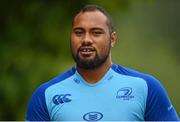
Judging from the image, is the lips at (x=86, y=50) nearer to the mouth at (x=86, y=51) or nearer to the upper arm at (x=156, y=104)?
the mouth at (x=86, y=51)

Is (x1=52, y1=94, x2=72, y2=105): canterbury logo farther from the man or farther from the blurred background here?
the blurred background

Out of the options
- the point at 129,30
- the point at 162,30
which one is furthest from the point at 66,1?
the point at 162,30

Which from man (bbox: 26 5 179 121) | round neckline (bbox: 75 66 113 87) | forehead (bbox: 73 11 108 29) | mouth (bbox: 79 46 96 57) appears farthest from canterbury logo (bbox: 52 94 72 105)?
forehead (bbox: 73 11 108 29)

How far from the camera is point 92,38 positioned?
480 cm

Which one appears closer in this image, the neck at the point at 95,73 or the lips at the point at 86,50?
the lips at the point at 86,50

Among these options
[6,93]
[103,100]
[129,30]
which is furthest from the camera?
[129,30]

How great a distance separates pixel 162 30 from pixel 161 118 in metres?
9.45

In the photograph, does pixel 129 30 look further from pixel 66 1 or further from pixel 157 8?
pixel 66 1

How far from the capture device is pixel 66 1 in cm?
930

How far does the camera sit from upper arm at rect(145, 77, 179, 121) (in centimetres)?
478

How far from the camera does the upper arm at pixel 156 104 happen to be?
4777 millimetres

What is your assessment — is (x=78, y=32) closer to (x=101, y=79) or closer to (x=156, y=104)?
(x=101, y=79)

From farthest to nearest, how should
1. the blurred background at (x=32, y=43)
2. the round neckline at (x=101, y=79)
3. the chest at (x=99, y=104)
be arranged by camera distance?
the blurred background at (x=32, y=43) → the round neckline at (x=101, y=79) → the chest at (x=99, y=104)

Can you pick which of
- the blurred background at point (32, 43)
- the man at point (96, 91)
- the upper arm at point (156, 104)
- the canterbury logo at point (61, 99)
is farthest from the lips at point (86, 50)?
the blurred background at point (32, 43)
